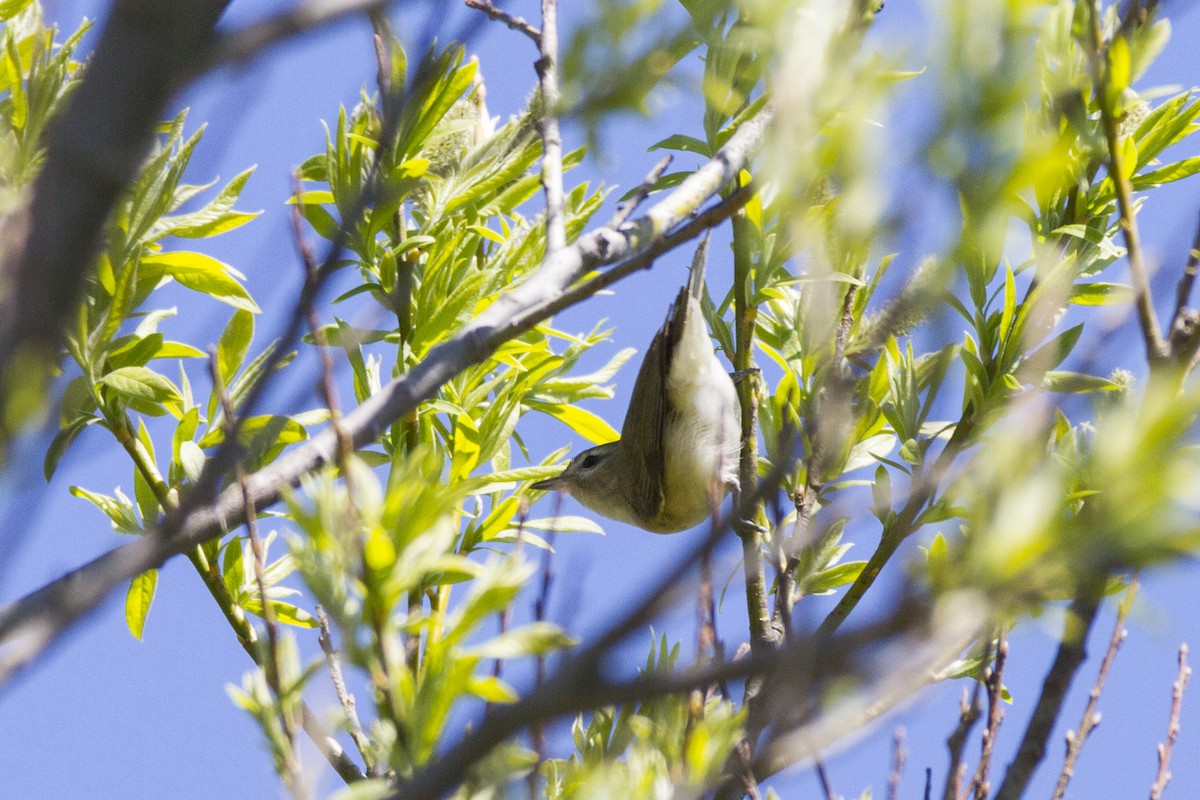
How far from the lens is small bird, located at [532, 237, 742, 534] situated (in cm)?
448

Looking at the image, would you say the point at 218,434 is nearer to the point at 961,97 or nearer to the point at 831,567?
the point at 831,567

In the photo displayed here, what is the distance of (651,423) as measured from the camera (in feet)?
15.7

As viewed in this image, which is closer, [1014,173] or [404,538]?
[1014,173]

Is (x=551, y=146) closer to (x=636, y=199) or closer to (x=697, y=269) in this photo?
(x=636, y=199)

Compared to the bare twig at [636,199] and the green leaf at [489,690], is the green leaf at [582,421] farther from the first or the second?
the green leaf at [489,690]

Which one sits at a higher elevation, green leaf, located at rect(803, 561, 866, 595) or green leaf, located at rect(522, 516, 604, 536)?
green leaf, located at rect(522, 516, 604, 536)

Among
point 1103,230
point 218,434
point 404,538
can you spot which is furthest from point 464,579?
point 1103,230

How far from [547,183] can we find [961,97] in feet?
3.70

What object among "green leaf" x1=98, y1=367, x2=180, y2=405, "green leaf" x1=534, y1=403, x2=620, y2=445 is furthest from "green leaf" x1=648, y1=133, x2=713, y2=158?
"green leaf" x1=98, y1=367, x2=180, y2=405

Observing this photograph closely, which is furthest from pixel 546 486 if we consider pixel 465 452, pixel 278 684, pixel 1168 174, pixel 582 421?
pixel 278 684

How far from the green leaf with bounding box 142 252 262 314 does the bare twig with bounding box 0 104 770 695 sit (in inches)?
25.2

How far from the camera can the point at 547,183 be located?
6.29 ft

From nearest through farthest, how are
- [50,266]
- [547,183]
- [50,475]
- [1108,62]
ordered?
[50,266] < [1108,62] < [547,183] < [50,475]

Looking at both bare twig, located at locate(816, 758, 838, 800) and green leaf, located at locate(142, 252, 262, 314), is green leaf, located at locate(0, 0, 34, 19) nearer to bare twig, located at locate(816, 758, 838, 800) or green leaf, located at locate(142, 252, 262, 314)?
green leaf, located at locate(142, 252, 262, 314)
